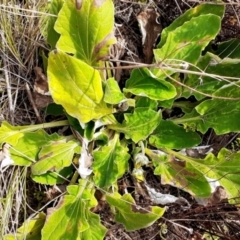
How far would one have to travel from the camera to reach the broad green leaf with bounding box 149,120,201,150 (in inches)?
51.8

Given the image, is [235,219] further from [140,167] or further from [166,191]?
[140,167]

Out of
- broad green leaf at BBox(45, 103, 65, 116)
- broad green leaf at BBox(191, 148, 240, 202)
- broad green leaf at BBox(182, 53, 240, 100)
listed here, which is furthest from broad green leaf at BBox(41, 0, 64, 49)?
broad green leaf at BBox(191, 148, 240, 202)

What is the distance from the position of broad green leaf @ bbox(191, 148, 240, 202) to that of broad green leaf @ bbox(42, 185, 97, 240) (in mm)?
314

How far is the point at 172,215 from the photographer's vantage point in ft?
Answer: 4.73

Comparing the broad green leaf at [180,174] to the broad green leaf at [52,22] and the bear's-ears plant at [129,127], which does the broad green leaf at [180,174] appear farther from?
the broad green leaf at [52,22]

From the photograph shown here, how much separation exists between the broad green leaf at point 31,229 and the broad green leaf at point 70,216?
0.28 ft

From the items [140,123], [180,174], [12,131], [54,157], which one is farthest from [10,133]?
[180,174]

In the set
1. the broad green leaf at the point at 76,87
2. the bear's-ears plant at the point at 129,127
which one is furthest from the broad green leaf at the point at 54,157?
the broad green leaf at the point at 76,87

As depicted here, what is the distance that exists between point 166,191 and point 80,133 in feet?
1.05

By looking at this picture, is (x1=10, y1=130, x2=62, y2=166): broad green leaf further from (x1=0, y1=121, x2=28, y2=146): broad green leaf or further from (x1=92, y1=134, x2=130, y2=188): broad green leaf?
(x1=92, y1=134, x2=130, y2=188): broad green leaf

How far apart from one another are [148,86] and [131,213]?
1.08 ft

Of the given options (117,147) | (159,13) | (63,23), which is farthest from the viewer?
(159,13)

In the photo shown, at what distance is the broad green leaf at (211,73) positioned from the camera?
1.28m

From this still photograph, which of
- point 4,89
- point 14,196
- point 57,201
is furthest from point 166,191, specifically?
point 4,89
